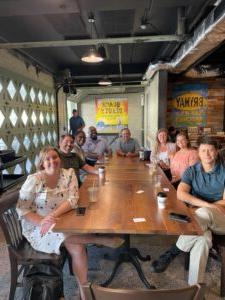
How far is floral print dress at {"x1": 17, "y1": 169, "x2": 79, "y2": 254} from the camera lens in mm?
1687

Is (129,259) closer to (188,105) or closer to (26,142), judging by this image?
(26,142)

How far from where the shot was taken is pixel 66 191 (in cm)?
190

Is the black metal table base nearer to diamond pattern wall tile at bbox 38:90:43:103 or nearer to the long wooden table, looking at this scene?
the long wooden table

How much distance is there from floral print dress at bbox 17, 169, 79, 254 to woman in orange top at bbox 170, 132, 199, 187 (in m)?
1.53

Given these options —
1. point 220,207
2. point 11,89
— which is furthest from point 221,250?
point 11,89

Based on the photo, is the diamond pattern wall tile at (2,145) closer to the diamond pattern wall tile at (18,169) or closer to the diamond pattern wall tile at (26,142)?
the diamond pattern wall tile at (18,169)

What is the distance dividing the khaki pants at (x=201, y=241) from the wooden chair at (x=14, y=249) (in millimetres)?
924

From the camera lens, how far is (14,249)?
1654 millimetres

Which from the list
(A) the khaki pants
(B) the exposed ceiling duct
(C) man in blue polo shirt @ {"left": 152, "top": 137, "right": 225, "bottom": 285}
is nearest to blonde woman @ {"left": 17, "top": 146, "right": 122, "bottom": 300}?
(A) the khaki pants

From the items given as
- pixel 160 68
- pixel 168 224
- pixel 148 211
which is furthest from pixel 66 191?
pixel 160 68

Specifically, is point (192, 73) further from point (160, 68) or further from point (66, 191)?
point (66, 191)

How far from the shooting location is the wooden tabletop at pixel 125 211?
4.71 ft

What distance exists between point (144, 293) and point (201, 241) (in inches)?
44.4

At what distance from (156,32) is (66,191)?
353 cm
